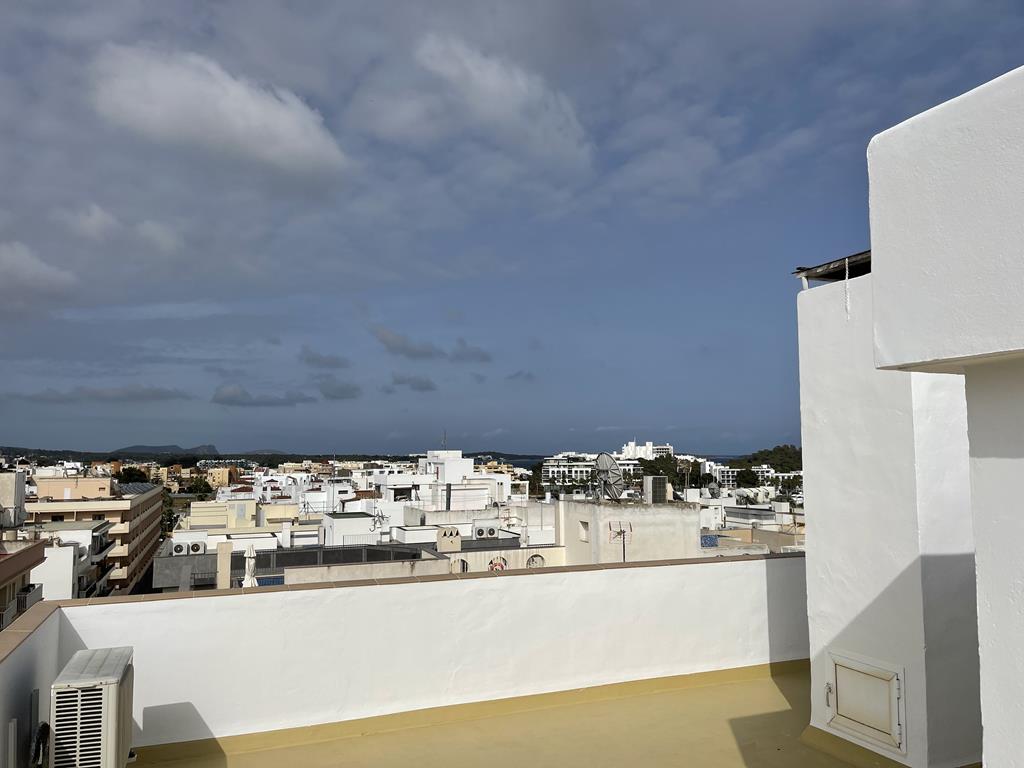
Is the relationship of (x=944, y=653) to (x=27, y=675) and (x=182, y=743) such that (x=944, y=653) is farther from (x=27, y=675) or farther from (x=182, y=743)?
(x=27, y=675)

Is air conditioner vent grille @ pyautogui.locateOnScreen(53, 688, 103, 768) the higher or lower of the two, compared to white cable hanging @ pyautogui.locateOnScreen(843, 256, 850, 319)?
lower

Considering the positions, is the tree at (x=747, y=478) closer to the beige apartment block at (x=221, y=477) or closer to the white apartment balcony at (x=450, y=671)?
the beige apartment block at (x=221, y=477)

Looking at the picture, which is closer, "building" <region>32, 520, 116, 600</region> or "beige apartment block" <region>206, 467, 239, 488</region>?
"building" <region>32, 520, 116, 600</region>

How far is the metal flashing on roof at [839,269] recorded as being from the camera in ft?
15.0

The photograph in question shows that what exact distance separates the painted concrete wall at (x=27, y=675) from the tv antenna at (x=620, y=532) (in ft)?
28.7

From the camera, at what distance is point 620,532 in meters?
11.8

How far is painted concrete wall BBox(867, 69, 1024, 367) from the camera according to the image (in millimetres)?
2062

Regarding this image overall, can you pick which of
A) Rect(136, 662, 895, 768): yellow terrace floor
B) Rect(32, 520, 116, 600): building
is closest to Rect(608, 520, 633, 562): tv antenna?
Rect(136, 662, 895, 768): yellow terrace floor

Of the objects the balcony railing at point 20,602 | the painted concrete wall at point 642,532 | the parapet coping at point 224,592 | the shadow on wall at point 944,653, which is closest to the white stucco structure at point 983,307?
the shadow on wall at point 944,653

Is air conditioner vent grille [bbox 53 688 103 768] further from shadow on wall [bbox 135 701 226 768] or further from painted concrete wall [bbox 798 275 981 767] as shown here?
painted concrete wall [bbox 798 275 981 767]

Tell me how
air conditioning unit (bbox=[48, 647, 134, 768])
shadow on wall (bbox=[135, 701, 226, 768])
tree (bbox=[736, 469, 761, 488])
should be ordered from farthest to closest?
1. tree (bbox=[736, 469, 761, 488])
2. shadow on wall (bbox=[135, 701, 226, 768])
3. air conditioning unit (bbox=[48, 647, 134, 768])

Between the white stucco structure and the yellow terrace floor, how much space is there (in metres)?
2.74

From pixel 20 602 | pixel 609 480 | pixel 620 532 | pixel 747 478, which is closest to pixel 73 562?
pixel 20 602

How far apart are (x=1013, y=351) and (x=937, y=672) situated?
9.51 ft
